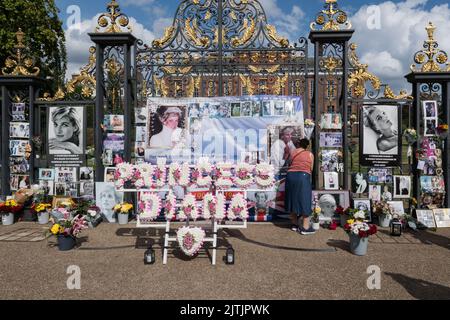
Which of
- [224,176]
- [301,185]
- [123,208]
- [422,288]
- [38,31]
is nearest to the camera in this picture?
[422,288]

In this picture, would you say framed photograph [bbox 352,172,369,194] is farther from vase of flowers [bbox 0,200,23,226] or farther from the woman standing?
vase of flowers [bbox 0,200,23,226]

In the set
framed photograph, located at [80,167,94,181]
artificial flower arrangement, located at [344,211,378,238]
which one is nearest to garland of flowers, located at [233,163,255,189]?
artificial flower arrangement, located at [344,211,378,238]

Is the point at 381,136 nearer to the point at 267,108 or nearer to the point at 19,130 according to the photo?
the point at 267,108

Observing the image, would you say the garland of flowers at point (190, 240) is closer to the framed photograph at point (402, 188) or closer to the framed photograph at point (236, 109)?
the framed photograph at point (236, 109)

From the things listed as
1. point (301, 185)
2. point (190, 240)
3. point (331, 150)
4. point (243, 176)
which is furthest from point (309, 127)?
point (190, 240)

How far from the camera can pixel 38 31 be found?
1902 centimetres

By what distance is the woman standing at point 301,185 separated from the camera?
7301 mm

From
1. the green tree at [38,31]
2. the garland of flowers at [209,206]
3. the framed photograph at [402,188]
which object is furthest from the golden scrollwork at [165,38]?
the green tree at [38,31]

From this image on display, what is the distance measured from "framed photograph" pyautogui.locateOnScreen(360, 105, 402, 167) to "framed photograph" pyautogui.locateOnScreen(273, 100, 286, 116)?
1810mm

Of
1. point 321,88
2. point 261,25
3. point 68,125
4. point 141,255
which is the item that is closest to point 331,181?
point 321,88

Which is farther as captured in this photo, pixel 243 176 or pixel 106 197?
pixel 106 197

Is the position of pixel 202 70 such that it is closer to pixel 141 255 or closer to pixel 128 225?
pixel 128 225

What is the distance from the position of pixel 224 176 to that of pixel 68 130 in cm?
472

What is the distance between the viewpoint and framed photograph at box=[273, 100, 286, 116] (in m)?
8.48
